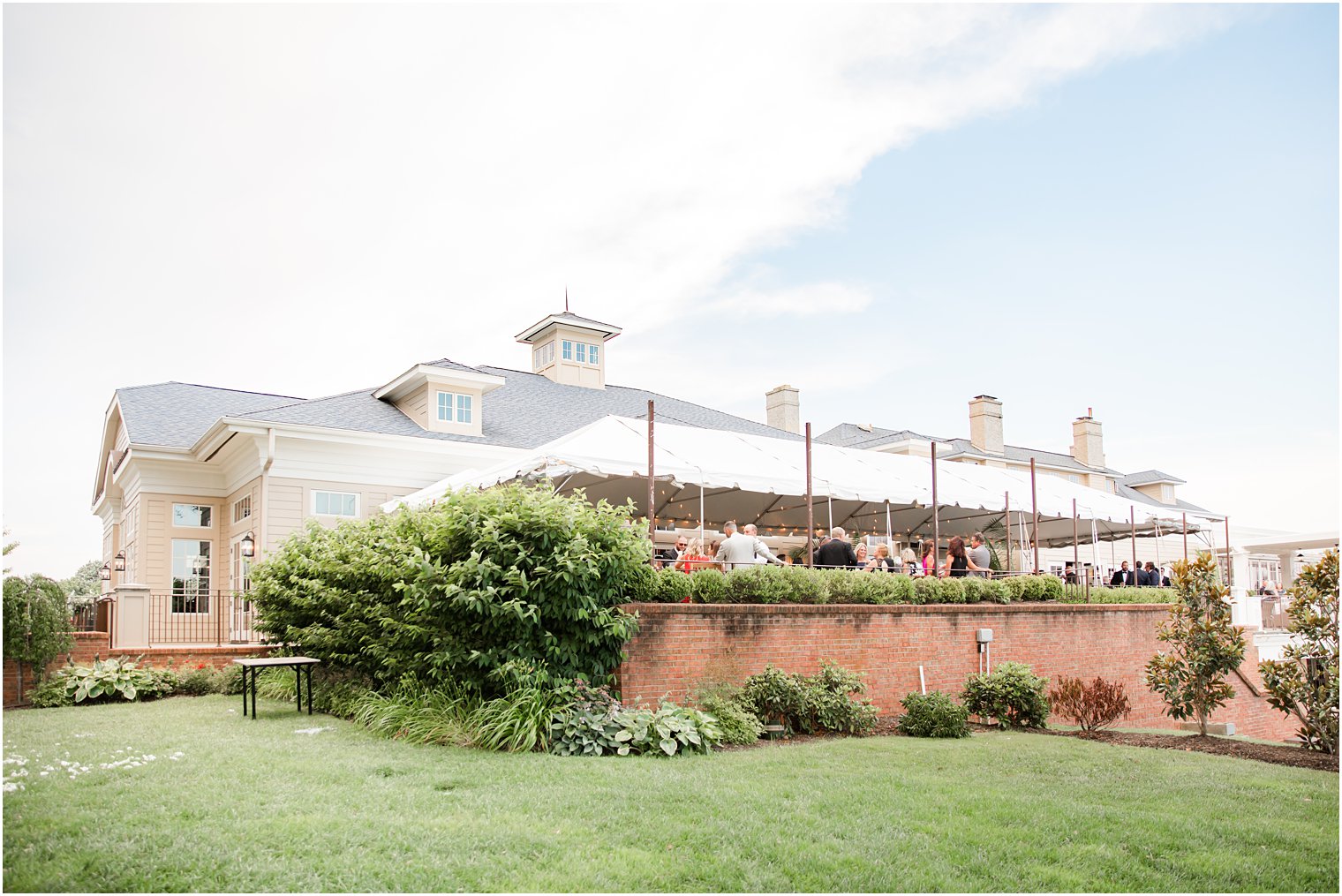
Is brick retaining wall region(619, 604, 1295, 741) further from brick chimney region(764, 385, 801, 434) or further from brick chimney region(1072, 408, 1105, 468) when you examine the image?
brick chimney region(1072, 408, 1105, 468)

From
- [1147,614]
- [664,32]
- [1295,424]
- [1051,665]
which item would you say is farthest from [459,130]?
[1147,614]

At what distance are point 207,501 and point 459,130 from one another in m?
14.0

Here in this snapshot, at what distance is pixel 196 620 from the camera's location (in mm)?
21531

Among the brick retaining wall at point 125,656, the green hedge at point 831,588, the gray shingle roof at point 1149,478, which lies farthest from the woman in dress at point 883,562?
the gray shingle roof at point 1149,478

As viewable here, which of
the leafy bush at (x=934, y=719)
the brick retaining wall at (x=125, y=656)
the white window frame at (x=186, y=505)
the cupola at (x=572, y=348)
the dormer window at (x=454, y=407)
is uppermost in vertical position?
the cupola at (x=572, y=348)

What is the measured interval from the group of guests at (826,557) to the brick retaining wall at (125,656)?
7406mm

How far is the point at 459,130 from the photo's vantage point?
39.5ft

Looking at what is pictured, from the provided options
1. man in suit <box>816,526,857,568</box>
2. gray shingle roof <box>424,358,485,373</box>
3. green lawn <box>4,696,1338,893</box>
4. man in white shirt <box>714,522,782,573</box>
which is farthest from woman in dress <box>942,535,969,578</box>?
gray shingle roof <box>424,358,485,373</box>

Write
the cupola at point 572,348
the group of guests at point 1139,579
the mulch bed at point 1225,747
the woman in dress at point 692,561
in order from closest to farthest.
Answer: the mulch bed at point 1225,747, the woman in dress at point 692,561, the group of guests at point 1139,579, the cupola at point 572,348

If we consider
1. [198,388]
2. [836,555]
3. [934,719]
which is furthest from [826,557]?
[198,388]

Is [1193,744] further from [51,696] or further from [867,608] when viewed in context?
[51,696]

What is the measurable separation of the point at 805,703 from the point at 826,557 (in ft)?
13.2

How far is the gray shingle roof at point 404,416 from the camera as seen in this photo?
21.0 m

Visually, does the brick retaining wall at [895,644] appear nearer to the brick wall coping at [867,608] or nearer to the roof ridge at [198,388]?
the brick wall coping at [867,608]
